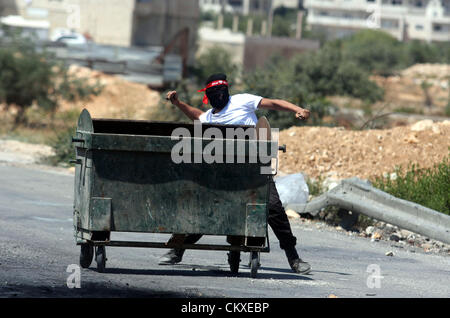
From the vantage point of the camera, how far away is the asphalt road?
676 centimetres

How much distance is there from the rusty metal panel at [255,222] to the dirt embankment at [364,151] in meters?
8.54

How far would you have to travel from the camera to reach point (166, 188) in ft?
23.7

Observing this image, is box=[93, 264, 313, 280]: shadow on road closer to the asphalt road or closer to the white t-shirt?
the asphalt road

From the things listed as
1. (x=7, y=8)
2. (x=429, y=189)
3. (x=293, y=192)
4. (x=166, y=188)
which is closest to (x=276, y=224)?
(x=166, y=188)

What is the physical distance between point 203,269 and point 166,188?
1.37 meters

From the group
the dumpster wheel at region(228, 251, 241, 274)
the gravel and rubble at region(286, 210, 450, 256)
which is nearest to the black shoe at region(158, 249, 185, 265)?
the dumpster wheel at region(228, 251, 241, 274)

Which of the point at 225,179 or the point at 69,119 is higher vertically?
the point at 225,179

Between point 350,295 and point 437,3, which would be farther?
point 437,3

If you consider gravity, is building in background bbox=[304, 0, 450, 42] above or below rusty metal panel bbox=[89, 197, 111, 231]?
below
